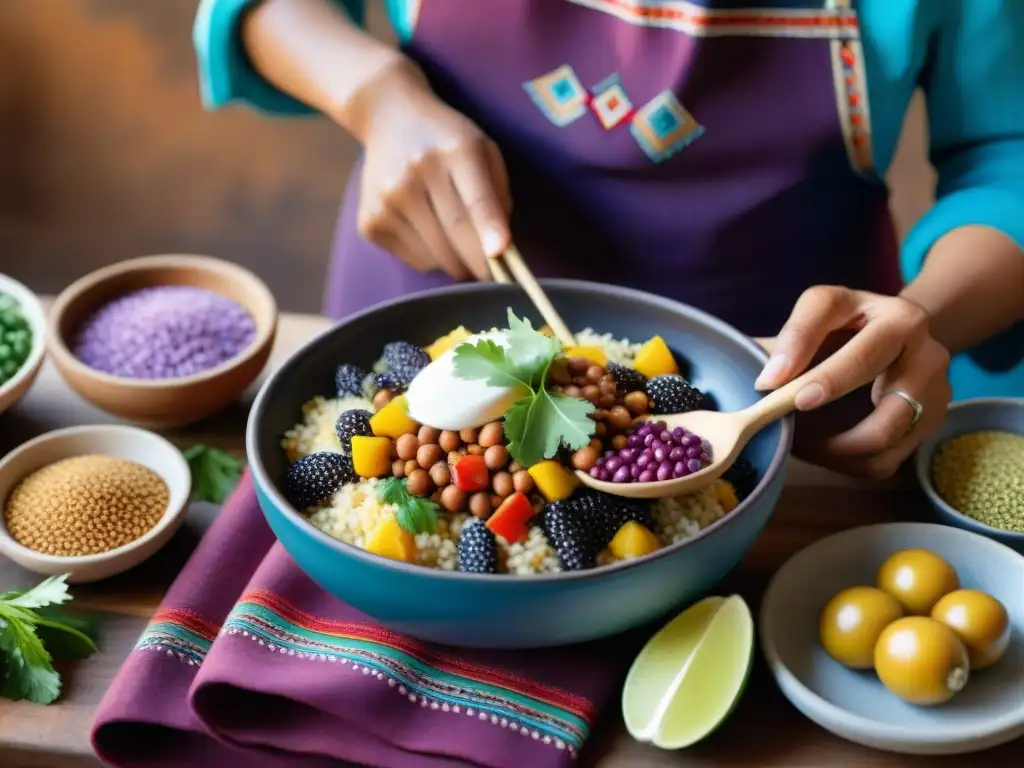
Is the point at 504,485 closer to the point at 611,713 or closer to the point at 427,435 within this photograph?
the point at 427,435

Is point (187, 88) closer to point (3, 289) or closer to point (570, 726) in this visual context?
point (3, 289)

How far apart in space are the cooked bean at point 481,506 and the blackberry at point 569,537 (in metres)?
0.06

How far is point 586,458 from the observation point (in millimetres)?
1011

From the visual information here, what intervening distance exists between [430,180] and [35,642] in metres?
0.68

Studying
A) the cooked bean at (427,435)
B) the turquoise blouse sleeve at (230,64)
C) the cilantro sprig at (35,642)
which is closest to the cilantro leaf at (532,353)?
the cooked bean at (427,435)

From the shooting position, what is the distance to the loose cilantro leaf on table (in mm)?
1249

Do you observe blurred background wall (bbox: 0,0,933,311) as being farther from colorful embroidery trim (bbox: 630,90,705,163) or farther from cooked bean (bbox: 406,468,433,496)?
cooked bean (bbox: 406,468,433,496)

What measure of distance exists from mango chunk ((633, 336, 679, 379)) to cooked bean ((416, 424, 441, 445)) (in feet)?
0.88

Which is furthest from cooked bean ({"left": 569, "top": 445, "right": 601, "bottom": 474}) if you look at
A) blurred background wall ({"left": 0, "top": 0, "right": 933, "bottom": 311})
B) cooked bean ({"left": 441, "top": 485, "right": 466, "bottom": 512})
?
blurred background wall ({"left": 0, "top": 0, "right": 933, "bottom": 311})

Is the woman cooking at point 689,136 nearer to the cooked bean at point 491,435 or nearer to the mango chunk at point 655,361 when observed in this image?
the mango chunk at point 655,361

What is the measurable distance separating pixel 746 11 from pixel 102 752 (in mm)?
1079

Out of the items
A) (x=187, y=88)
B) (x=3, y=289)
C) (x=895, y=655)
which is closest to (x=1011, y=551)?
(x=895, y=655)

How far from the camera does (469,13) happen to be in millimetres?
1416

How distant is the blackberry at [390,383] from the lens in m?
1.15
